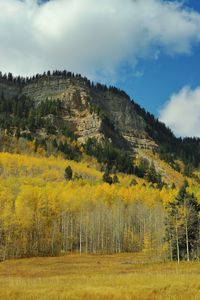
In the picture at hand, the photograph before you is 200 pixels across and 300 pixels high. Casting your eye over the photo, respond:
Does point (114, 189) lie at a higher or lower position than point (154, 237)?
higher

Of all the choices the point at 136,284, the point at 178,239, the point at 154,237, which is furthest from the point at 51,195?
the point at 136,284

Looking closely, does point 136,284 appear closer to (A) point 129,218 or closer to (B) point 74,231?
(B) point 74,231

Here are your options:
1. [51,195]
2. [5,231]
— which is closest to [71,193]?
[51,195]

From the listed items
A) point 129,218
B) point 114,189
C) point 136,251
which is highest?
point 114,189

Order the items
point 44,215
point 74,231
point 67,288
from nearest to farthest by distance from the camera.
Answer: point 67,288 → point 44,215 → point 74,231

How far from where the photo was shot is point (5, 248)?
80.2 metres

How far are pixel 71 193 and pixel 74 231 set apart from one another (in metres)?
9.99

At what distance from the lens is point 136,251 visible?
10294 centimetres

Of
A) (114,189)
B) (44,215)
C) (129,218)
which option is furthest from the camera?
(114,189)

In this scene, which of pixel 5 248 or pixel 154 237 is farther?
pixel 154 237

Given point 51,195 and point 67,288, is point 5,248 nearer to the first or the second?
point 51,195

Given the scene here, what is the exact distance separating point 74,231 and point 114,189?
1010 inches

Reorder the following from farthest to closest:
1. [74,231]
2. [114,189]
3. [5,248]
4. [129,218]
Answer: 1. [114,189]
2. [129,218]
3. [74,231]
4. [5,248]

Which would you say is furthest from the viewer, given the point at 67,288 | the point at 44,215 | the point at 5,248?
the point at 44,215
